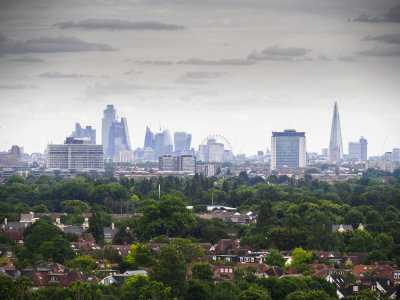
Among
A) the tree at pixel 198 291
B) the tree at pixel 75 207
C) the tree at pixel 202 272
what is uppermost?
the tree at pixel 75 207

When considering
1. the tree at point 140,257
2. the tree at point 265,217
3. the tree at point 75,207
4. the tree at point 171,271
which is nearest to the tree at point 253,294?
the tree at point 171,271

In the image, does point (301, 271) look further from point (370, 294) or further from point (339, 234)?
point (339, 234)

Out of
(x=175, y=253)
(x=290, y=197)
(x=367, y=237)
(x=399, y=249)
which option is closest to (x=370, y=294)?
(x=175, y=253)

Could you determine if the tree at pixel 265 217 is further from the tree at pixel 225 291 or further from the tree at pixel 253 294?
the tree at pixel 253 294

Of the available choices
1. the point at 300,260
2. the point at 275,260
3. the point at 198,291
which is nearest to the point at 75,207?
the point at 275,260

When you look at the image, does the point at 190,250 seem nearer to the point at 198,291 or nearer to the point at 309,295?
the point at 198,291

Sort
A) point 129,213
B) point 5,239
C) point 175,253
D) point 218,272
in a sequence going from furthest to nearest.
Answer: point 129,213 → point 5,239 → point 218,272 → point 175,253
